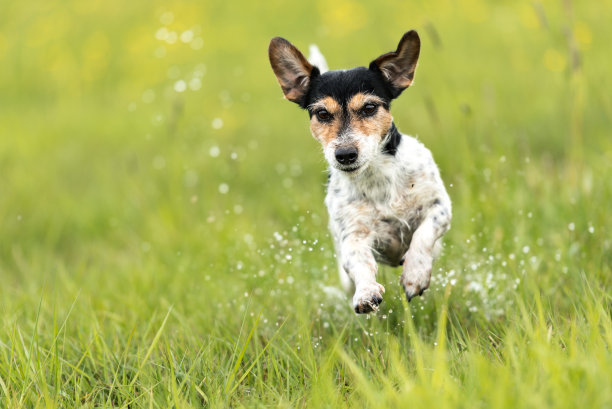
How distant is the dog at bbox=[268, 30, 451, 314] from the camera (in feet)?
12.7

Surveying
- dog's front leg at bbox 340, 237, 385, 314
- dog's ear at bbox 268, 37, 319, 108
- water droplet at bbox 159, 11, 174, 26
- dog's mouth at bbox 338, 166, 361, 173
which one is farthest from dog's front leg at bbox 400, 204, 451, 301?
water droplet at bbox 159, 11, 174, 26

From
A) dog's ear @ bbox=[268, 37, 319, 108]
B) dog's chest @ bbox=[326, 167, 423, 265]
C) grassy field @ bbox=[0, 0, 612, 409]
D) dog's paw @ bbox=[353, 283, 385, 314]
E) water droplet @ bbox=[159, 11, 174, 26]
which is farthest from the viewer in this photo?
water droplet @ bbox=[159, 11, 174, 26]

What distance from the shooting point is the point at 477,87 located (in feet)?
29.5

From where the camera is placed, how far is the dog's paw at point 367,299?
11.0ft

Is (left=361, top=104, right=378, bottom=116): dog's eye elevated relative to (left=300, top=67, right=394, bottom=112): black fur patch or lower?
lower

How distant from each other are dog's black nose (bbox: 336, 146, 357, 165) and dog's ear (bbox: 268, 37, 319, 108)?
0.60 m

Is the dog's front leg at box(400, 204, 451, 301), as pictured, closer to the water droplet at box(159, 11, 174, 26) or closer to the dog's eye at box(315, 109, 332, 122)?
the dog's eye at box(315, 109, 332, 122)

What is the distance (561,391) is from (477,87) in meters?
6.84

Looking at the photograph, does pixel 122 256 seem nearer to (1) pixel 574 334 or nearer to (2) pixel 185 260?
(2) pixel 185 260

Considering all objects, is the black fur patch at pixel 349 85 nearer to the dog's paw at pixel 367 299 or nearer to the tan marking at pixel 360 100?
the tan marking at pixel 360 100

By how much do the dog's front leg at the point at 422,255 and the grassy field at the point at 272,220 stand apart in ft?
0.77

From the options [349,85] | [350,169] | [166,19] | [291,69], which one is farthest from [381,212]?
[166,19]

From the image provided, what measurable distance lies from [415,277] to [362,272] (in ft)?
0.90

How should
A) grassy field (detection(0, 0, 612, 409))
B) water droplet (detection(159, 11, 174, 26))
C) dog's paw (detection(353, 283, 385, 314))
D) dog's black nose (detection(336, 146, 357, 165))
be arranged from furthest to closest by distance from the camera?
water droplet (detection(159, 11, 174, 26)) → dog's black nose (detection(336, 146, 357, 165)) → grassy field (detection(0, 0, 612, 409)) → dog's paw (detection(353, 283, 385, 314))
